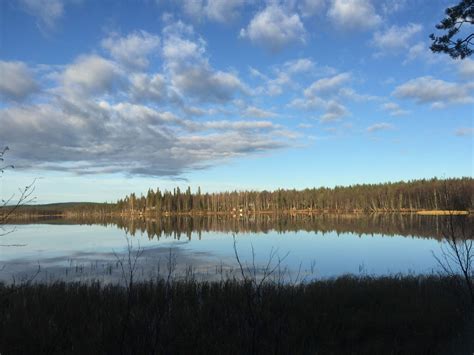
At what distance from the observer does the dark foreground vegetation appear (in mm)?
6090

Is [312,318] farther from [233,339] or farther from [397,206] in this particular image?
[397,206]

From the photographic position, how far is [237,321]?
7.27 meters

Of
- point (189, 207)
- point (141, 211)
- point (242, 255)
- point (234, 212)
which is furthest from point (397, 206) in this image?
point (242, 255)

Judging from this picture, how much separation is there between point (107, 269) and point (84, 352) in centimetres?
1442

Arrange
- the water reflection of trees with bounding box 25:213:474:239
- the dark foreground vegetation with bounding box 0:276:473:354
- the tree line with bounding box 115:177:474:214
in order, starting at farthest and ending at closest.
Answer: the tree line with bounding box 115:177:474:214
the water reflection of trees with bounding box 25:213:474:239
the dark foreground vegetation with bounding box 0:276:473:354

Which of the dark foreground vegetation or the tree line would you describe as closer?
the dark foreground vegetation

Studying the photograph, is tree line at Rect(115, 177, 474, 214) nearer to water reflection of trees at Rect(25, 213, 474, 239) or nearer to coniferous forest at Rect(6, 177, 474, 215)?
coniferous forest at Rect(6, 177, 474, 215)

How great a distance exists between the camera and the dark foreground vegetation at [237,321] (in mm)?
6090

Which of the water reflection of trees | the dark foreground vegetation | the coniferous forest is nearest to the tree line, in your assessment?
the coniferous forest

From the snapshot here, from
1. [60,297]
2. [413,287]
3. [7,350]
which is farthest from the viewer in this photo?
[413,287]

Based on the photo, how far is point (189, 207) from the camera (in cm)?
18138

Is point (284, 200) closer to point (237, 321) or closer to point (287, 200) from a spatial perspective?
point (287, 200)

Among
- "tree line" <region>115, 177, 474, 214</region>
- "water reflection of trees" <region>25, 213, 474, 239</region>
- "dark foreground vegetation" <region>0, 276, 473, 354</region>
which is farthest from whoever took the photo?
"tree line" <region>115, 177, 474, 214</region>

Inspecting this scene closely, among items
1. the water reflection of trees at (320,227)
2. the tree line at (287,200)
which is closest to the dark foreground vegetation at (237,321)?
the water reflection of trees at (320,227)
